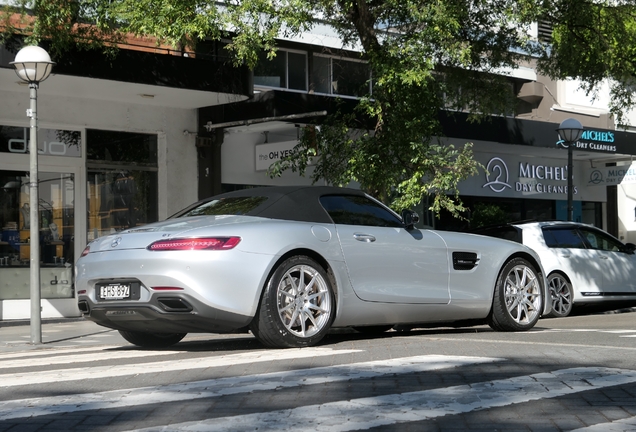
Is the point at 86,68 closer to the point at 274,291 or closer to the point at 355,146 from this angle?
the point at 355,146

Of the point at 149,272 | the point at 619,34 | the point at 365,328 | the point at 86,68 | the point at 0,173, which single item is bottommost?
the point at 365,328

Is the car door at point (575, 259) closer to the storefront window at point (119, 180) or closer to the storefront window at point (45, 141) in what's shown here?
the storefront window at point (119, 180)

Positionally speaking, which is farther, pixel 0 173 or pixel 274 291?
pixel 0 173

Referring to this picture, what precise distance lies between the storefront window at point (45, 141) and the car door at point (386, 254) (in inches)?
349

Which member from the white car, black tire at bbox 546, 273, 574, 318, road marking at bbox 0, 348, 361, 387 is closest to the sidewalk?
road marking at bbox 0, 348, 361, 387

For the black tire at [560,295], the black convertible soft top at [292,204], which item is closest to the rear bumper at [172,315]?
the black convertible soft top at [292,204]

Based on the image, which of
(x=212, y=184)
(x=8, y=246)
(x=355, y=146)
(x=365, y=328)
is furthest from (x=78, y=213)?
(x=365, y=328)

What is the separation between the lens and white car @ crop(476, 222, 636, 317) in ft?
48.2

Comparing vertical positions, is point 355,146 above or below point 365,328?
above

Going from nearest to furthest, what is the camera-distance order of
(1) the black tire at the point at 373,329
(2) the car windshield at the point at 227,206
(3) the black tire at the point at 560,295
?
(2) the car windshield at the point at 227,206, (1) the black tire at the point at 373,329, (3) the black tire at the point at 560,295

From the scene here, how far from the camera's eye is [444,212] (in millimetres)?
25031

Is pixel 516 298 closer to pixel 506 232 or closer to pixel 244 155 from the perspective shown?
pixel 506 232

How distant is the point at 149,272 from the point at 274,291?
0.97 meters

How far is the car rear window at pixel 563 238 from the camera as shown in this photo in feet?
48.8
